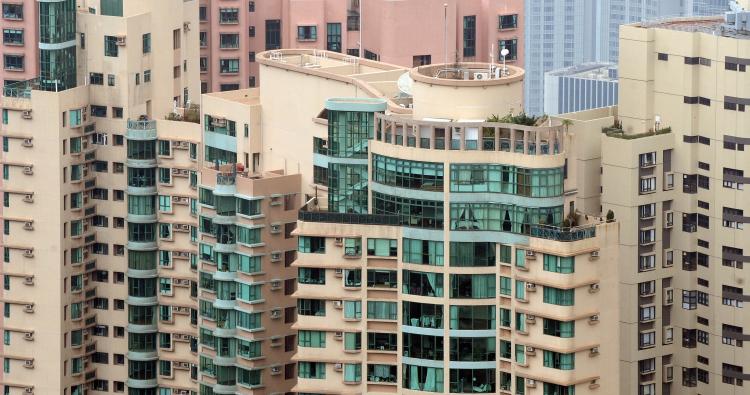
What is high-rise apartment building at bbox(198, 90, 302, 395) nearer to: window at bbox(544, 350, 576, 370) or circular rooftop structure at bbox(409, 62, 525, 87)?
circular rooftop structure at bbox(409, 62, 525, 87)

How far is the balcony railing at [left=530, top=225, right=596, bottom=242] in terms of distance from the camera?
17675cm

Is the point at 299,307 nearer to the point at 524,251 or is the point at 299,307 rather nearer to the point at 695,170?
the point at 524,251

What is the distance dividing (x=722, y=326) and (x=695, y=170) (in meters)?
10.6

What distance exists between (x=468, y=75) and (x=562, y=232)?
1453 cm

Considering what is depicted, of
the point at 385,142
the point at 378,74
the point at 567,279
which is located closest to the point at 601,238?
the point at 567,279

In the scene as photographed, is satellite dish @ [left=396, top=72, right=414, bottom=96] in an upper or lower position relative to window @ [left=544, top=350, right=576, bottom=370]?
upper

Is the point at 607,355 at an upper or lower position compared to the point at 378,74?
lower

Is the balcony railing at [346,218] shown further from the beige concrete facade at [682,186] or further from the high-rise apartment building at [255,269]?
the beige concrete facade at [682,186]

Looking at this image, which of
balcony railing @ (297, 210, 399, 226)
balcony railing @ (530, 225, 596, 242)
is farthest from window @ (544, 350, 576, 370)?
balcony railing @ (297, 210, 399, 226)

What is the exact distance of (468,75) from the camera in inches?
7328

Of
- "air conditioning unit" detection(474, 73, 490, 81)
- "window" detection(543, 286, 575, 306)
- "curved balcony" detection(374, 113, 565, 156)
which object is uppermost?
"air conditioning unit" detection(474, 73, 490, 81)

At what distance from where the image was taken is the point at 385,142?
182 meters

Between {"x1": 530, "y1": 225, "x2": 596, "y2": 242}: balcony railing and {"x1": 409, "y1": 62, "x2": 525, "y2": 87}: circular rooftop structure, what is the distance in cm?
1017

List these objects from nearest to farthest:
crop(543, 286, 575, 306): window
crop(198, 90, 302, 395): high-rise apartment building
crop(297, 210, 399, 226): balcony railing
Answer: crop(543, 286, 575, 306): window, crop(297, 210, 399, 226): balcony railing, crop(198, 90, 302, 395): high-rise apartment building
